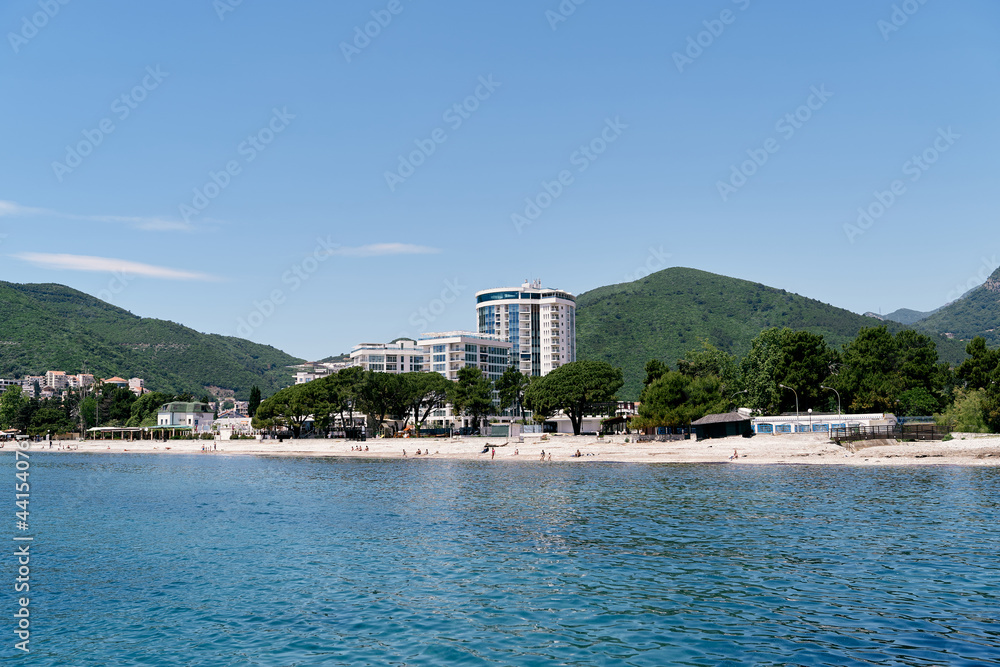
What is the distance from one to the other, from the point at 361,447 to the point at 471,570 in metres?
96.5

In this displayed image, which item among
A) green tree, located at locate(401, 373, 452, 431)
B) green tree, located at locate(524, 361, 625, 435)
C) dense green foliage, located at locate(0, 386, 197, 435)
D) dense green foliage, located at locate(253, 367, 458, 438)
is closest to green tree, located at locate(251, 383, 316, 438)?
dense green foliage, located at locate(253, 367, 458, 438)

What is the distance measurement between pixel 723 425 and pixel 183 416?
5791 inches

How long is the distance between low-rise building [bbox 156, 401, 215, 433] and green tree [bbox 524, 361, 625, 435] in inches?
4053

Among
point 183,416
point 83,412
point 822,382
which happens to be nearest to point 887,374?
point 822,382

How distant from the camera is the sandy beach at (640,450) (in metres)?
70.0

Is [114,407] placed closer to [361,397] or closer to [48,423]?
[48,423]

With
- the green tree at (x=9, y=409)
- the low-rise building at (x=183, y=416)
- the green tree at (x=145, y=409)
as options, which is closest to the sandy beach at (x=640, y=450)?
the low-rise building at (x=183, y=416)

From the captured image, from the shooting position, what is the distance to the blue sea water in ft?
57.1

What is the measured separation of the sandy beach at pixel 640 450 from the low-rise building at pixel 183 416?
40974mm

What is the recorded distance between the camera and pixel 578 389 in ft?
404

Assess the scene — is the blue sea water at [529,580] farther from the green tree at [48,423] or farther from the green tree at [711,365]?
the green tree at [48,423]

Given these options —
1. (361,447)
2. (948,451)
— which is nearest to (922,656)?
(948,451)

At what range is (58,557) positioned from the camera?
29.8m

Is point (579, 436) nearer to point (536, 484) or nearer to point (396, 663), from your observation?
point (536, 484)
